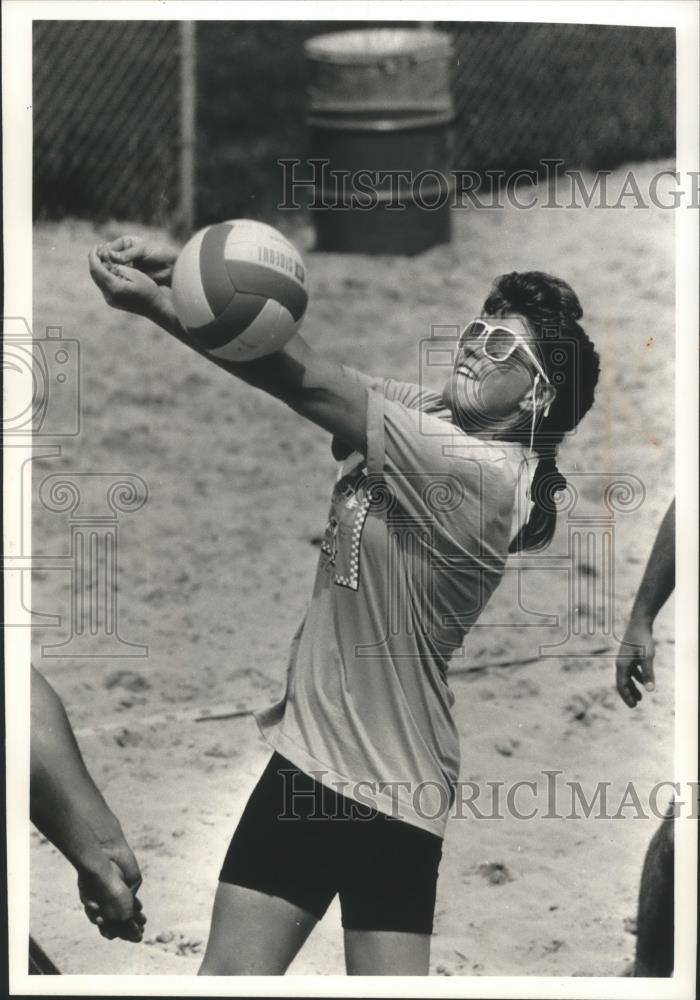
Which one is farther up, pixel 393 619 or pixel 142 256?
pixel 142 256

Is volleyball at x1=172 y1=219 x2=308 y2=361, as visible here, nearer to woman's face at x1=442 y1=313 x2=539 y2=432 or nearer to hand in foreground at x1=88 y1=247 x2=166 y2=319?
hand in foreground at x1=88 y1=247 x2=166 y2=319

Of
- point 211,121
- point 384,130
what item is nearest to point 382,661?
point 384,130

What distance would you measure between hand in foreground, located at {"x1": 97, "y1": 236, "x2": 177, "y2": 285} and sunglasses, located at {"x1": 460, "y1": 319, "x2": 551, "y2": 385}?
0.73m

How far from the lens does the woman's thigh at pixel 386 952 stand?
3613 millimetres

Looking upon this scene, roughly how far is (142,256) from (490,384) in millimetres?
863

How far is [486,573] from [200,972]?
Answer: 126 cm

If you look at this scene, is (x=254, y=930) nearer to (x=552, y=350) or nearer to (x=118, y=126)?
(x=552, y=350)

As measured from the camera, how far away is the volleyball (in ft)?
11.2

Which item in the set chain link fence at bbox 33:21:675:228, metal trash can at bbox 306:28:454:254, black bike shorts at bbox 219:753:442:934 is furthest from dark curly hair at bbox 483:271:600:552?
chain link fence at bbox 33:21:675:228

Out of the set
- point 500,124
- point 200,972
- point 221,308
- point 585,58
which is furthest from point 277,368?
point 500,124

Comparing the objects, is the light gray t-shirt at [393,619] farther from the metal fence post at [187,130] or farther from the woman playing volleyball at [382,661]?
the metal fence post at [187,130]

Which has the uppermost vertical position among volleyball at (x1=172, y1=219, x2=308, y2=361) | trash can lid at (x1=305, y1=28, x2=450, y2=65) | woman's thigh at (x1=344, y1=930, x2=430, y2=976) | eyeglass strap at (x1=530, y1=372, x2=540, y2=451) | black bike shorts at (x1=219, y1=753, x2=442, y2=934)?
trash can lid at (x1=305, y1=28, x2=450, y2=65)

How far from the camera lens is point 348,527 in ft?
11.6

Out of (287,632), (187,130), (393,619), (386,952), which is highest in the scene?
(187,130)
